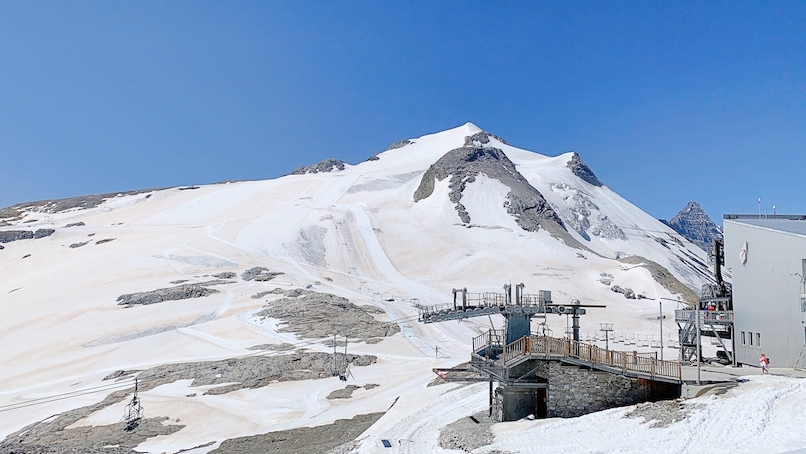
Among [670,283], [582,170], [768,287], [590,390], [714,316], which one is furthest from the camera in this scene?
[582,170]

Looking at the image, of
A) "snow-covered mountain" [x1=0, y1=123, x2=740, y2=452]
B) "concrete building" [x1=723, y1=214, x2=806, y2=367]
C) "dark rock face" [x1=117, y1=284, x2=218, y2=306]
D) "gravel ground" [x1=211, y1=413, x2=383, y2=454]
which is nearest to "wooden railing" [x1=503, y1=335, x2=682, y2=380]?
"concrete building" [x1=723, y1=214, x2=806, y2=367]

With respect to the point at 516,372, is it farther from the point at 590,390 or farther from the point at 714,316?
the point at 714,316

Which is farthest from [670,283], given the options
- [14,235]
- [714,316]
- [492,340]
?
[14,235]

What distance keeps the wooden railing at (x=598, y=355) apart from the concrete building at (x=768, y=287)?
7748mm

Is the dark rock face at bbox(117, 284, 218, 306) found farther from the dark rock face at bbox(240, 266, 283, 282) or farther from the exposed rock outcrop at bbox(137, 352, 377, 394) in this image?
the exposed rock outcrop at bbox(137, 352, 377, 394)

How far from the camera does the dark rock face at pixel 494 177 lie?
128 meters

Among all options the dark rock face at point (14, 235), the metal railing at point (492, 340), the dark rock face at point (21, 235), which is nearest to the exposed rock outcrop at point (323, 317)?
the metal railing at point (492, 340)

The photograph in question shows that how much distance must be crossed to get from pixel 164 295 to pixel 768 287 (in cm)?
7205

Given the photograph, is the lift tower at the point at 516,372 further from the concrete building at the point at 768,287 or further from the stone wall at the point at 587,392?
the concrete building at the point at 768,287

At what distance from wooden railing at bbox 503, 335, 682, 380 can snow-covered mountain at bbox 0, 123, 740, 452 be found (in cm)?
1080

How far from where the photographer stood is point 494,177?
484 ft

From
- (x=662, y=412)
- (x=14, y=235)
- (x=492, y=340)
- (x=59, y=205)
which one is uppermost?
(x=59, y=205)

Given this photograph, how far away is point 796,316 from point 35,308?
86042 millimetres

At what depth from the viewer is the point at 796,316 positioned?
1051 inches
